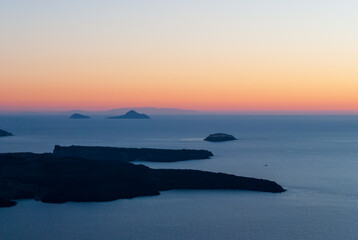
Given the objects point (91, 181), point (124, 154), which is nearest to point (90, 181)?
point (91, 181)

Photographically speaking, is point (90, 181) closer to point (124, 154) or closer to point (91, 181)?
point (91, 181)

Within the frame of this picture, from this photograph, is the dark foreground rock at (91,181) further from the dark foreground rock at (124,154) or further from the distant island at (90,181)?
the dark foreground rock at (124,154)

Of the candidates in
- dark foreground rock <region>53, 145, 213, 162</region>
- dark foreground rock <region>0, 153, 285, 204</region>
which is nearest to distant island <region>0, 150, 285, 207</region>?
dark foreground rock <region>0, 153, 285, 204</region>

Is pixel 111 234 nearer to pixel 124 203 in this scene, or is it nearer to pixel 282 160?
pixel 124 203

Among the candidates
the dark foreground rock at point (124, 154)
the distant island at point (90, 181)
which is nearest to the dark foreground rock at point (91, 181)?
the distant island at point (90, 181)

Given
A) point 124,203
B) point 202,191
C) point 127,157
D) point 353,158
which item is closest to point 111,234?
point 124,203
